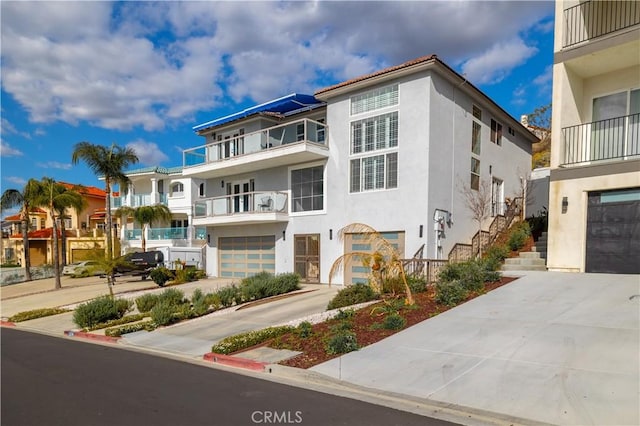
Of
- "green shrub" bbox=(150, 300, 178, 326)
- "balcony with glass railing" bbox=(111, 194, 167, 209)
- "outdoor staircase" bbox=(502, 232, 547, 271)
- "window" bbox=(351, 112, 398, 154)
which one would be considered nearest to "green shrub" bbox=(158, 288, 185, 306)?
"green shrub" bbox=(150, 300, 178, 326)

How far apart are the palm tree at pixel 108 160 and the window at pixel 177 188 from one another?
11.1m

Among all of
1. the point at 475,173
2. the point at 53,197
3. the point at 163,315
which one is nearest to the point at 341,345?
the point at 163,315

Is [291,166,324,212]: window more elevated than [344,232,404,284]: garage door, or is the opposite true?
[291,166,324,212]: window

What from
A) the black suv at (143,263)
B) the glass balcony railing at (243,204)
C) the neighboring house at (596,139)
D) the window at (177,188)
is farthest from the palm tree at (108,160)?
the neighboring house at (596,139)

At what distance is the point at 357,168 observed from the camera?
18.5 metres

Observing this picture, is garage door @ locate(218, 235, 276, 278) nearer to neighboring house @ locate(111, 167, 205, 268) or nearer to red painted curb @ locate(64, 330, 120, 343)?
red painted curb @ locate(64, 330, 120, 343)

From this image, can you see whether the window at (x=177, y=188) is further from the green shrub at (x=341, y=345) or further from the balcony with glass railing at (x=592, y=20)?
the green shrub at (x=341, y=345)

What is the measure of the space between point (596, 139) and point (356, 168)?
878cm

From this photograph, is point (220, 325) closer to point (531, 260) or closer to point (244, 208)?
point (531, 260)

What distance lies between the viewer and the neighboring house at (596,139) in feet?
40.3

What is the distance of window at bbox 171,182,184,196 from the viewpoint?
130 ft

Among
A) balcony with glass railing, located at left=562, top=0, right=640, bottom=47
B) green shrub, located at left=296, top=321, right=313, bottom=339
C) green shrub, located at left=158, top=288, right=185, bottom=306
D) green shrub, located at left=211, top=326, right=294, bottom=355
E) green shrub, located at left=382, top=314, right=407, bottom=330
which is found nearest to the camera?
green shrub, located at left=211, top=326, right=294, bottom=355

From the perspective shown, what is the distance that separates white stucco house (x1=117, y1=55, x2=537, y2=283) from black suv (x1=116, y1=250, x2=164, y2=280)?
592 centimetres

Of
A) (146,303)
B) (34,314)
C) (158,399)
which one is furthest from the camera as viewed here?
(34,314)
